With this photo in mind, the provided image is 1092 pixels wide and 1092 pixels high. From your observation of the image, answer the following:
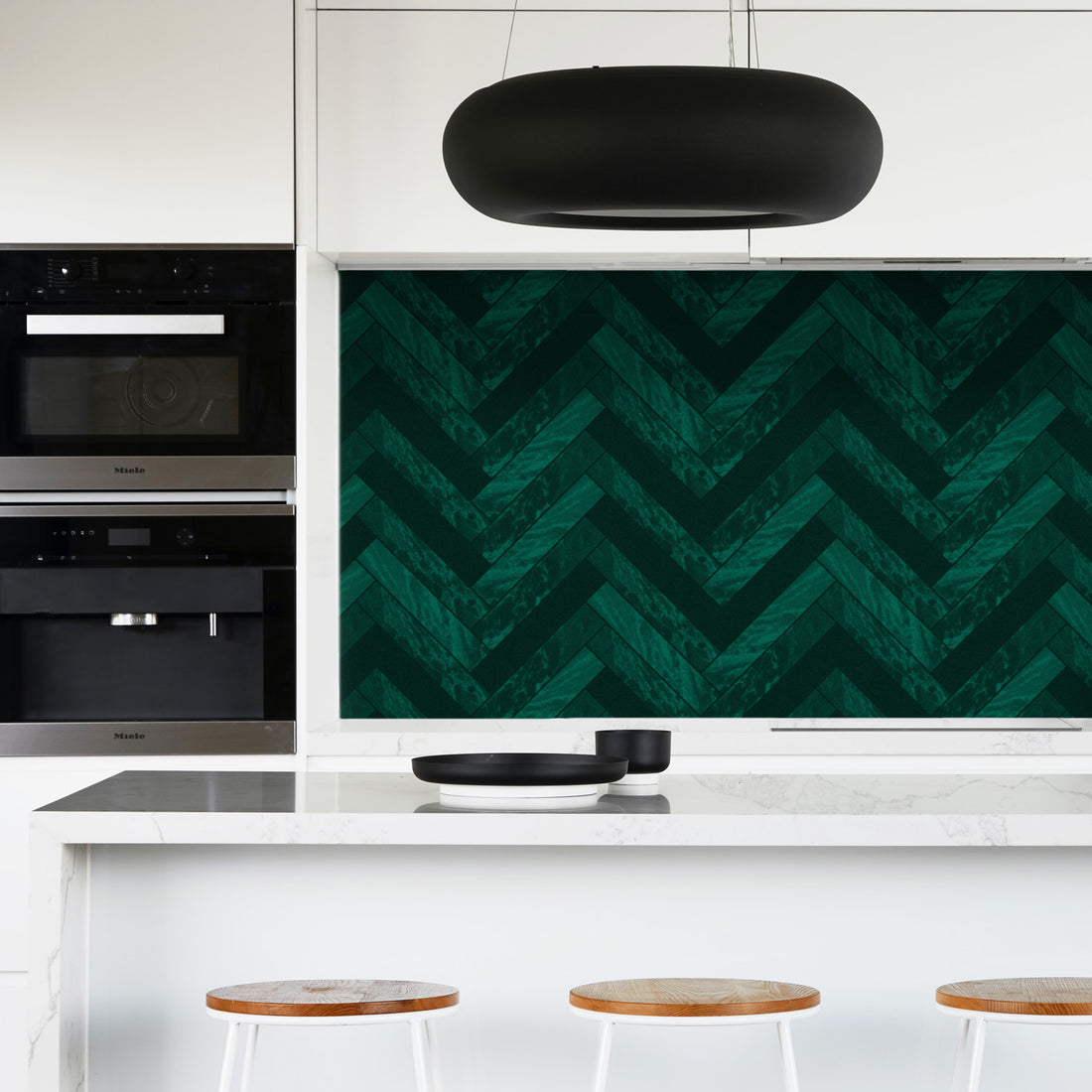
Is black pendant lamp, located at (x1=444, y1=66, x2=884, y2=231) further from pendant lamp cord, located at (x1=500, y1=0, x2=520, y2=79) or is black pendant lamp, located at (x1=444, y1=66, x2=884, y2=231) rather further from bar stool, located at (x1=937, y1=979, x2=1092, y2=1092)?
pendant lamp cord, located at (x1=500, y1=0, x2=520, y2=79)

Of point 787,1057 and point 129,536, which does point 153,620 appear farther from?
point 787,1057

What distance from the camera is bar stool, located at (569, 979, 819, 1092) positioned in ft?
5.84

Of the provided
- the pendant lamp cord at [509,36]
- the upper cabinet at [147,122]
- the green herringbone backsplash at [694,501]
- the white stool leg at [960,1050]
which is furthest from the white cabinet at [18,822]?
Result: the white stool leg at [960,1050]

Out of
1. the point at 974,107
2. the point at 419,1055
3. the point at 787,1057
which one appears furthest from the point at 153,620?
the point at 974,107

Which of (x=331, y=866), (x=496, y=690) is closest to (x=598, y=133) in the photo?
(x=331, y=866)

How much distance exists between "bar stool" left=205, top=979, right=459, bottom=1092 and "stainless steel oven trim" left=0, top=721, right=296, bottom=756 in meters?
1.31

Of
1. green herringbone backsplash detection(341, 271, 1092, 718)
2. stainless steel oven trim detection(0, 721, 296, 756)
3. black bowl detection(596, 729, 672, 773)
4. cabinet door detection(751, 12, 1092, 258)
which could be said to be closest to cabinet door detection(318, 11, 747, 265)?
cabinet door detection(751, 12, 1092, 258)

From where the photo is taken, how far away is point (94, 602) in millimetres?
3273

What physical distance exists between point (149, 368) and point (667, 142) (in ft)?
6.55

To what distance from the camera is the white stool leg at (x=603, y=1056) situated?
6.02 feet

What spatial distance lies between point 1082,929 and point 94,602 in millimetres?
2204

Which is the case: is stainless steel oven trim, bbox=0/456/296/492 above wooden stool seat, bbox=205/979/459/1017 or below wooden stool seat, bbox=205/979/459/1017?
above

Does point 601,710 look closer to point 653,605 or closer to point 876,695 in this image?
point 653,605

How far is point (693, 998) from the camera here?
6.02 feet
